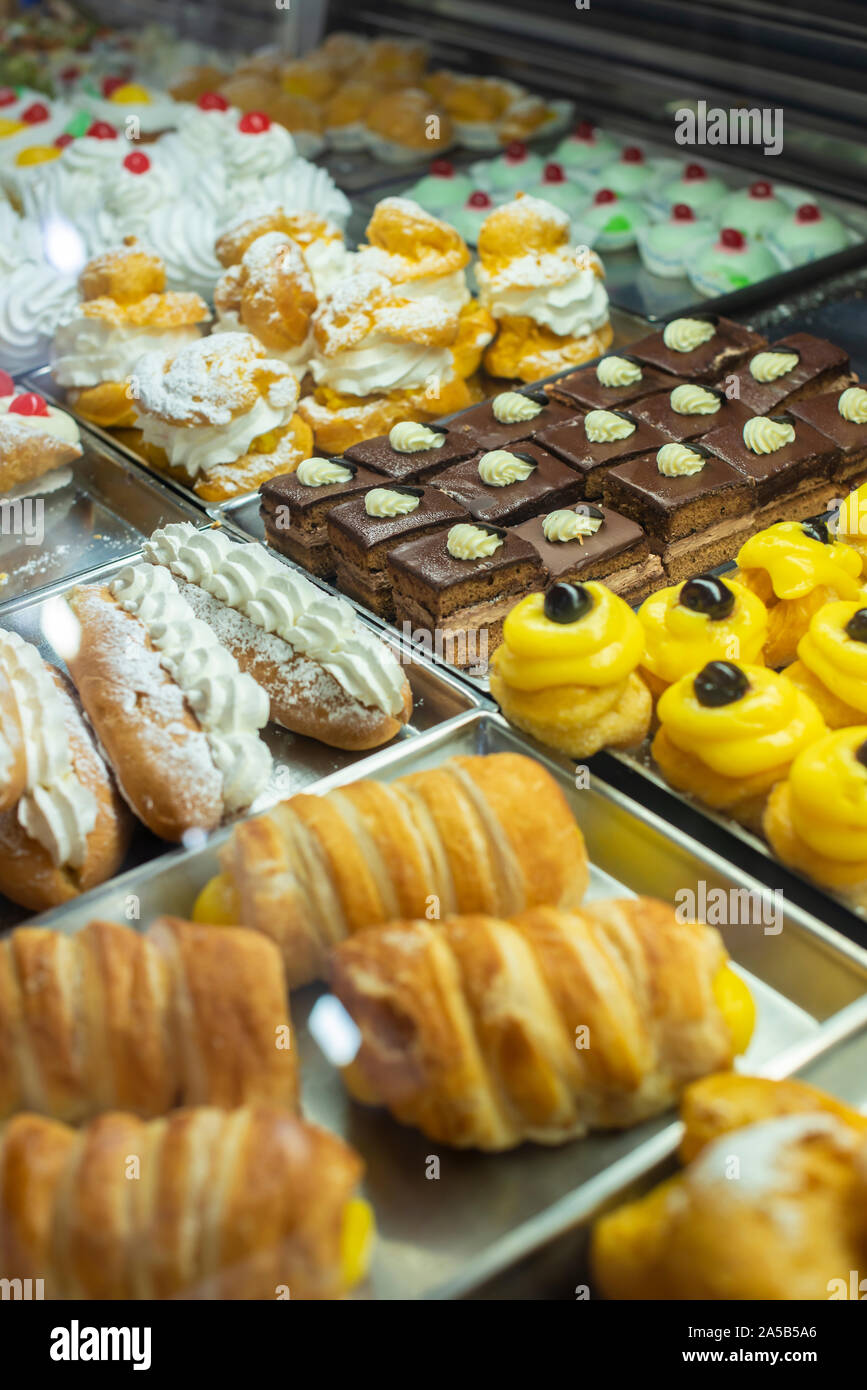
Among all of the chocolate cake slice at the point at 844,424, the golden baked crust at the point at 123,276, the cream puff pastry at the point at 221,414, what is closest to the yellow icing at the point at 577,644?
the chocolate cake slice at the point at 844,424

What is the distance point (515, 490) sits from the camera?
336cm

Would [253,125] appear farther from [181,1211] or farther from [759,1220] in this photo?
[759,1220]

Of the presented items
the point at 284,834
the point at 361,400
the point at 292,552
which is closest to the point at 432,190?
the point at 361,400

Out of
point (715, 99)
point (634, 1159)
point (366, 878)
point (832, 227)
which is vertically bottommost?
point (634, 1159)

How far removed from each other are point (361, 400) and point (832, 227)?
217 centimetres

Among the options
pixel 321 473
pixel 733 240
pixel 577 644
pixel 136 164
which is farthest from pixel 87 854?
pixel 136 164

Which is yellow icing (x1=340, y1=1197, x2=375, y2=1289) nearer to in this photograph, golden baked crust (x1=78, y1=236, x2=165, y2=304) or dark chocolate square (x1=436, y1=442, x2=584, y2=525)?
dark chocolate square (x1=436, y1=442, x2=584, y2=525)

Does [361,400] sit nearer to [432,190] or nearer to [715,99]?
[432,190]

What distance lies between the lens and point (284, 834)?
2094 mm

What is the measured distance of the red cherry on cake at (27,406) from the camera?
160 inches

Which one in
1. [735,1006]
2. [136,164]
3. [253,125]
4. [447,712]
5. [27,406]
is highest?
[253,125]

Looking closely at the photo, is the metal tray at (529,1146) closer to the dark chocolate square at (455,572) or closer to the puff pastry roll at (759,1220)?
the puff pastry roll at (759,1220)

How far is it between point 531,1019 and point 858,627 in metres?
1.23
